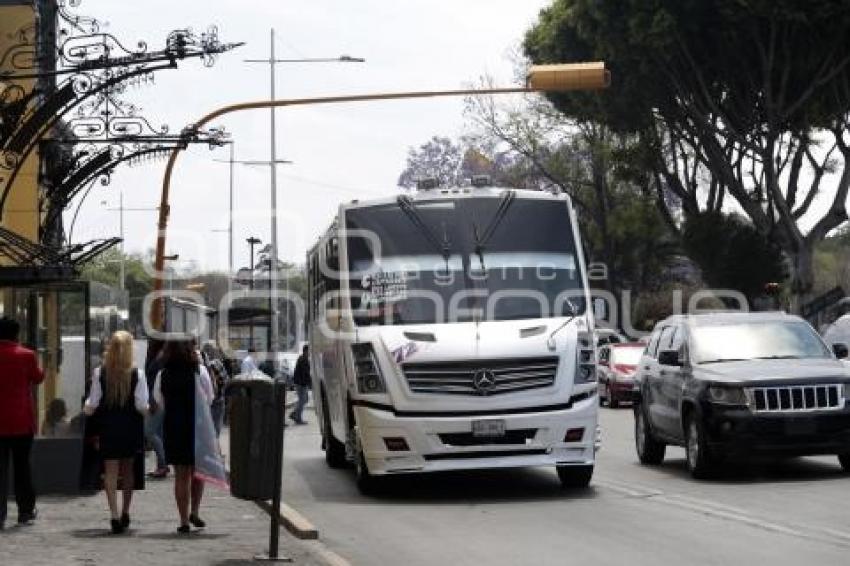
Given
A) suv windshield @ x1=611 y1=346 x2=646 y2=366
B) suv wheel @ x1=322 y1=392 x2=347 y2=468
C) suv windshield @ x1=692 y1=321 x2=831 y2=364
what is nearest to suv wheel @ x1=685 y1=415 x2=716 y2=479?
suv windshield @ x1=692 y1=321 x2=831 y2=364

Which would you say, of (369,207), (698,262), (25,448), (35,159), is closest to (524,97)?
(698,262)

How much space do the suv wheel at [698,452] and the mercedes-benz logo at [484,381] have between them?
103 inches

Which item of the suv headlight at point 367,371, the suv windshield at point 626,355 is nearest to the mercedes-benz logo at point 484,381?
the suv headlight at point 367,371

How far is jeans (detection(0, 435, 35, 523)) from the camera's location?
1457 centimetres

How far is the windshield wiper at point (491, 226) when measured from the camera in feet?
57.8

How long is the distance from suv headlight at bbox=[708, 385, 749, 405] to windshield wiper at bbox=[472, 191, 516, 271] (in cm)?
272

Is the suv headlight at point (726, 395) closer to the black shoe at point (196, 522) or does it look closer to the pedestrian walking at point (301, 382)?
the black shoe at point (196, 522)

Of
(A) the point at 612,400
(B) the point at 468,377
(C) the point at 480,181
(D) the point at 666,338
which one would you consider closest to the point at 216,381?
(D) the point at 666,338

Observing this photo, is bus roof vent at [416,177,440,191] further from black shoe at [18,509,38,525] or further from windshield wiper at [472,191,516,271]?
black shoe at [18,509,38,525]

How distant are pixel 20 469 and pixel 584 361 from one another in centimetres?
559

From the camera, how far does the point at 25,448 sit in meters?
14.7

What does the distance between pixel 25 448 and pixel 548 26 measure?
36226 millimetres

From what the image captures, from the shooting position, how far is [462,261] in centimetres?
1753

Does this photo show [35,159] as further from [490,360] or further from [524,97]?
[524,97]
